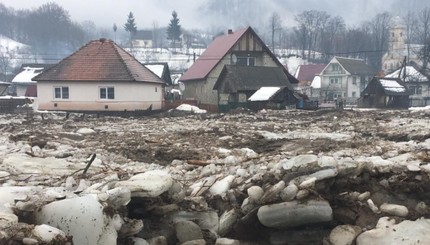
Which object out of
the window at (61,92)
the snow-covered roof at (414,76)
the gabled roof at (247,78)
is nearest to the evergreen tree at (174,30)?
the snow-covered roof at (414,76)

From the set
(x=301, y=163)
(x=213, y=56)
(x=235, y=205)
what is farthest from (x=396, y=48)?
(x=235, y=205)

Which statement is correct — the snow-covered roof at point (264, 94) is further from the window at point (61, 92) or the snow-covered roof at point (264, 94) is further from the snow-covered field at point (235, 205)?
the snow-covered field at point (235, 205)

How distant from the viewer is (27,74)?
197ft

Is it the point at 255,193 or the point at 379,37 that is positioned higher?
the point at 379,37

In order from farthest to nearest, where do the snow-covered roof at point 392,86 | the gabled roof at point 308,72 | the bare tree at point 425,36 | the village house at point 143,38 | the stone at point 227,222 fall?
1. the village house at point 143,38
2. the gabled roof at point 308,72
3. the bare tree at point 425,36
4. the snow-covered roof at point 392,86
5. the stone at point 227,222

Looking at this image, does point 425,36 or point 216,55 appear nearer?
point 216,55

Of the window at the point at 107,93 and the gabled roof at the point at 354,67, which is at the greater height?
the gabled roof at the point at 354,67

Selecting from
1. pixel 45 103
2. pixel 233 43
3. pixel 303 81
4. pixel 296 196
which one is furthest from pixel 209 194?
pixel 303 81

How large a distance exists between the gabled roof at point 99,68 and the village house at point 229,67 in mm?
6657

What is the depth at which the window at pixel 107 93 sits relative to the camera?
29.2 meters

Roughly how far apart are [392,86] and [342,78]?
26342 mm

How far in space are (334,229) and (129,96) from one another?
83.8 ft

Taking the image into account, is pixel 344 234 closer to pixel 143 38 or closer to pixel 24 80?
pixel 24 80

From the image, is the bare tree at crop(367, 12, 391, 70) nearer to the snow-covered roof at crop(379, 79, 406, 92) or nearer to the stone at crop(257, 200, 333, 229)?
the snow-covered roof at crop(379, 79, 406, 92)
